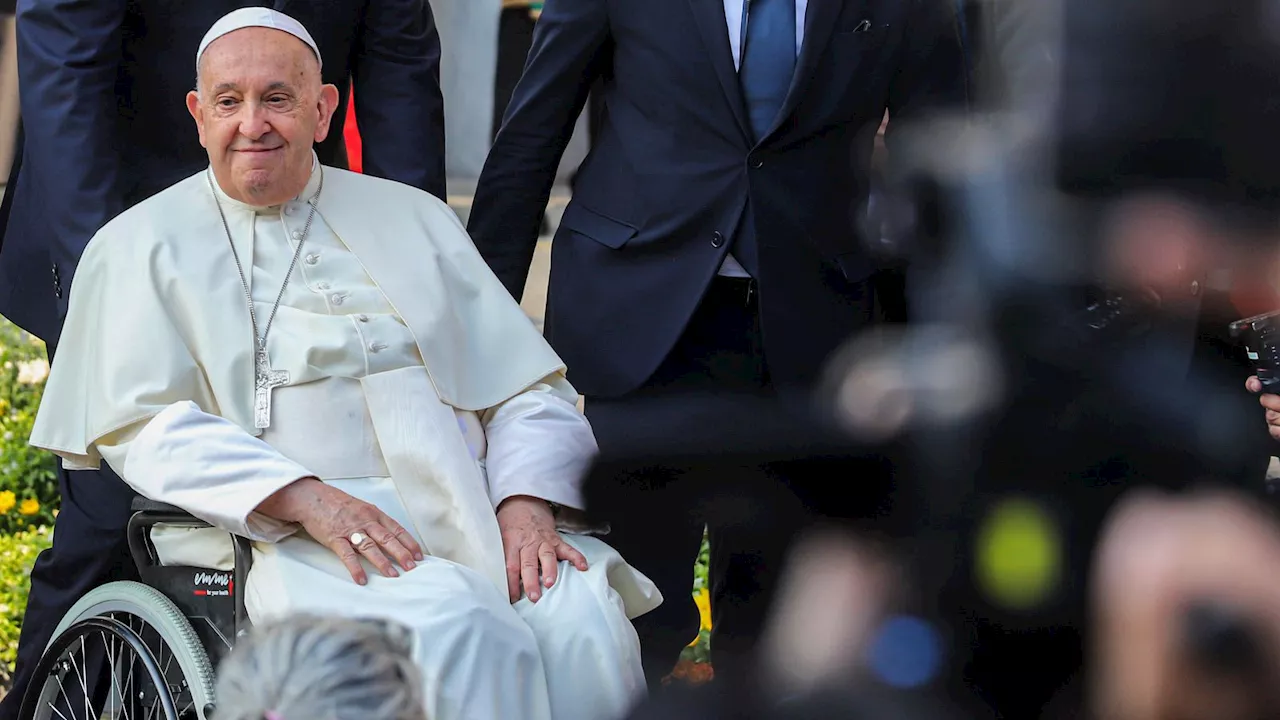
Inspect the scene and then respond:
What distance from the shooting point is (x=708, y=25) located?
296cm

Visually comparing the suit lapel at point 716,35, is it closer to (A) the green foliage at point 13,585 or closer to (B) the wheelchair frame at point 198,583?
(B) the wheelchair frame at point 198,583

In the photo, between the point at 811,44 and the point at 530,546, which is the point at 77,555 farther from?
the point at 811,44

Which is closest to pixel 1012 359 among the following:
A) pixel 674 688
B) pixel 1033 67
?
pixel 1033 67

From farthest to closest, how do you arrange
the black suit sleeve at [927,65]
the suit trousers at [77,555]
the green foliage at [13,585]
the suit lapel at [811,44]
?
1. the green foliage at [13,585]
2. the suit trousers at [77,555]
3. the black suit sleeve at [927,65]
4. the suit lapel at [811,44]

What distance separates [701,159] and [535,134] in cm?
37

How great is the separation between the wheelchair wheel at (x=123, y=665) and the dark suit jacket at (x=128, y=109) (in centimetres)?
65

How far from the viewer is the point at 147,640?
2719 millimetres

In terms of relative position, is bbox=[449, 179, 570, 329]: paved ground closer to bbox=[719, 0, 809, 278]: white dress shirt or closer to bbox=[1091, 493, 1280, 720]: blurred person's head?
bbox=[719, 0, 809, 278]: white dress shirt

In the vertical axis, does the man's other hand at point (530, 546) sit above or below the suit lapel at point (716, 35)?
below

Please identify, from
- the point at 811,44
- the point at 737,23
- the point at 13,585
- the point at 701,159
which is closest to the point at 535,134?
the point at 701,159

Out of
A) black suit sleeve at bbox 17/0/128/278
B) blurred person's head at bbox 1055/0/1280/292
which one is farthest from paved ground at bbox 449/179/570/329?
blurred person's head at bbox 1055/0/1280/292

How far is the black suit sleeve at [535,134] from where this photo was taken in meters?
3.12

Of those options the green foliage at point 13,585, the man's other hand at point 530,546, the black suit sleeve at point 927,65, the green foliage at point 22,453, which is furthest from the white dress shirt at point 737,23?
the green foliage at point 22,453

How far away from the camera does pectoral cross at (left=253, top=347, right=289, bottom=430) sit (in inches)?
107
